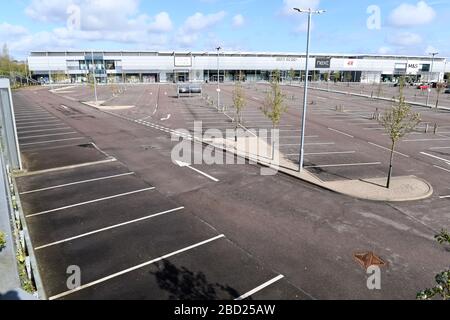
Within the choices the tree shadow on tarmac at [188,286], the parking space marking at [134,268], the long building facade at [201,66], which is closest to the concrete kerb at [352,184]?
the parking space marking at [134,268]

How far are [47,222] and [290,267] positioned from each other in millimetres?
8466

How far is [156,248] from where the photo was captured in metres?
10.5

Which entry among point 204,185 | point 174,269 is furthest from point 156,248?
point 204,185

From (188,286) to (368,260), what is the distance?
521 cm

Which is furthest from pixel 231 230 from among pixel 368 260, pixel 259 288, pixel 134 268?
pixel 368 260

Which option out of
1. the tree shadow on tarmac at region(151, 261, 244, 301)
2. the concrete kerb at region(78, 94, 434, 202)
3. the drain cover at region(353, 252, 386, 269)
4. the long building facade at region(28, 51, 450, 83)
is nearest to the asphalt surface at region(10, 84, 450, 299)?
the tree shadow on tarmac at region(151, 261, 244, 301)

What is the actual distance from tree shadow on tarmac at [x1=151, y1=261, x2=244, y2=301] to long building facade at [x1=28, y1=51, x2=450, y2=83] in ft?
302

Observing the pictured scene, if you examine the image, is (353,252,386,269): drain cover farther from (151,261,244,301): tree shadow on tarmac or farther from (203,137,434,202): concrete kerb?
(203,137,434,202): concrete kerb

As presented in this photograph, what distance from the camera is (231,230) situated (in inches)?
460

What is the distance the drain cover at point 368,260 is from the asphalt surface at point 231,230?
216 mm

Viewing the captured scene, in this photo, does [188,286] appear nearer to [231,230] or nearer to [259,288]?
[259,288]

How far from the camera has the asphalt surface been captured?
29.3ft

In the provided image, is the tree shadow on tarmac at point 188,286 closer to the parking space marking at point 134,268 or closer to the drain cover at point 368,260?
the parking space marking at point 134,268
